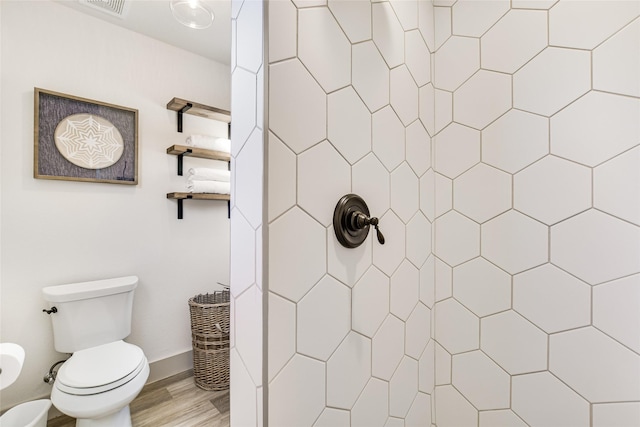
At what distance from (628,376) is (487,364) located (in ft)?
0.95

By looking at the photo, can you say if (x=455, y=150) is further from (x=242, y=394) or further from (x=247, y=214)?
(x=242, y=394)

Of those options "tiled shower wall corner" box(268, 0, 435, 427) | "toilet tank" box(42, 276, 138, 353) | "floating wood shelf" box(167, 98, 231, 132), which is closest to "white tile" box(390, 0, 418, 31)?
"tiled shower wall corner" box(268, 0, 435, 427)

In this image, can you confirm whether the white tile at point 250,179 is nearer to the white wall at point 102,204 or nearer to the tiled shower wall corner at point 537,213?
the tiled shower wall corner at point 537,213

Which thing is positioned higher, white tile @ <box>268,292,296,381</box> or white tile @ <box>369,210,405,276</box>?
white tile @ <box>369,210,405,276</box>

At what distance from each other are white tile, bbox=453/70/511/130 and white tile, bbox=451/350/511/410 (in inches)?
27.2

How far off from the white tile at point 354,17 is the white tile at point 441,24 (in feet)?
1.23

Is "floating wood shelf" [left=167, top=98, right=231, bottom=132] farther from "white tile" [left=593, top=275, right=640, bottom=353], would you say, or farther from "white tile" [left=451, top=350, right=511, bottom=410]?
"white tile" [left=593, top=275, right=640, bottom=353]

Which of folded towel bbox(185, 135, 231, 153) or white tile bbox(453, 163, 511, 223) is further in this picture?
folded towel bbox(185, 135, 231, 153)

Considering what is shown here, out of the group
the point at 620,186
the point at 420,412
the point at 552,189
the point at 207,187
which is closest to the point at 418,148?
the point at 552,189

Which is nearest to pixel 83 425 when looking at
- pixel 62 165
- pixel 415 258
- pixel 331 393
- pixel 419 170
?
pixel 62 165

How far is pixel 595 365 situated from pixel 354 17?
0.99 m

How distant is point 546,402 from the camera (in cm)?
74

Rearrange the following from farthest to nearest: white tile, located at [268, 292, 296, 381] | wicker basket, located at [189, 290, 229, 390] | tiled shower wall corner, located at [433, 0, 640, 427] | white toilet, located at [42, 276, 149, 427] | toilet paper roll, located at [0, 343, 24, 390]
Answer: wicker basket, located at [189, 290, 229, 390], white toilet, located at [42, 276, 149, 427], toilet paper roll, located at [0, 343, 24, 390], tiled shower wall corner, located at [433, 0, 640, 427], white tile, located at [268, 292, 296, 381]

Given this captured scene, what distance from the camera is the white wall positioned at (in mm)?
1568
